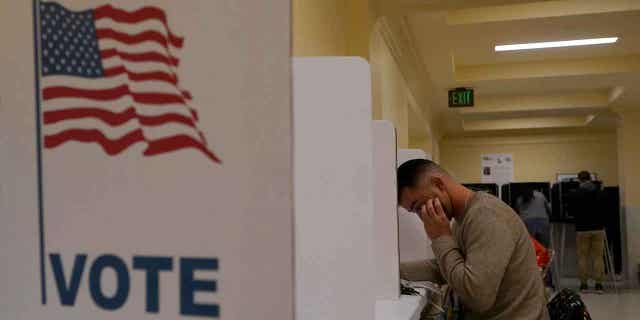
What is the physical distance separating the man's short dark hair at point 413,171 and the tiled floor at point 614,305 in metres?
4.79

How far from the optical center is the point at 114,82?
0.73 m

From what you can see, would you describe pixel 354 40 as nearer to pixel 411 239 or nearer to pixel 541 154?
pixel 411 239

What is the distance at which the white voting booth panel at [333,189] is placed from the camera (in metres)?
1.63

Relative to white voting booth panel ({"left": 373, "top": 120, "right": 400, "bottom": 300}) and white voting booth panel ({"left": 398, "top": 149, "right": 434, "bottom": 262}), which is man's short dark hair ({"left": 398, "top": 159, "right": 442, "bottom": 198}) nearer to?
white voting booth panel ({"left": 373, "top": 120, "right": 400, "bottom": 300})

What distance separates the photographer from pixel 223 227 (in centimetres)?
68

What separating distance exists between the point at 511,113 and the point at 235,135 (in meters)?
10.4

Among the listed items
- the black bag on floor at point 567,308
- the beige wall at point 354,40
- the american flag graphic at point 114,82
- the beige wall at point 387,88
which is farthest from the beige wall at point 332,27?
the american flag graphic at point 114,82

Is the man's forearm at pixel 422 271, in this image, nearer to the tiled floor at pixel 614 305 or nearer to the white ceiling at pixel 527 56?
the white ceiling at pixel 527 56

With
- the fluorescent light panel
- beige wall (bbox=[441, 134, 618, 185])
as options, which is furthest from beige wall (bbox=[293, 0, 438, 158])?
beige wall (bbox=[441, 134, 618, 185])

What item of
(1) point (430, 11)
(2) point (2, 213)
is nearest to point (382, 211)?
(2) point (2, 213)

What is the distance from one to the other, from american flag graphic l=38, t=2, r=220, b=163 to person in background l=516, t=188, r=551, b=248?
321 inches

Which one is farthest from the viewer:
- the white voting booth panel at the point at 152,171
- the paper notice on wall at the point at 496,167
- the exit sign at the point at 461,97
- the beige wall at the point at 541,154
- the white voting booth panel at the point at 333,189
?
the beige wall at the point at 541,154

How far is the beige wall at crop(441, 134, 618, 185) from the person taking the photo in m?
13.5

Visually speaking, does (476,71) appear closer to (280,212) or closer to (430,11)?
(430,11)
